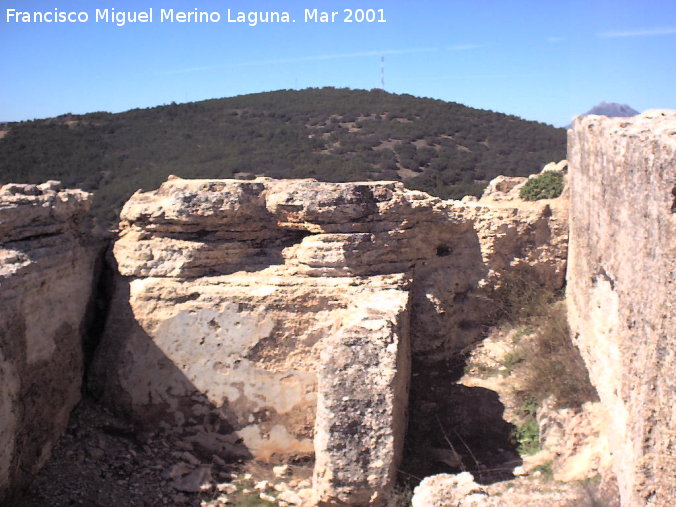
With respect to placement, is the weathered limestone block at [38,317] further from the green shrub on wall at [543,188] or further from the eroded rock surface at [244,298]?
the green shrub on wall at [543,188]

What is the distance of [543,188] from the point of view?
837 centimetres

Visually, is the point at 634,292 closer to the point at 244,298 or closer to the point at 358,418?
the point at 358,418

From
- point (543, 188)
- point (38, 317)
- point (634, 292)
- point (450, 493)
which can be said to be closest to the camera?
point (634, 292)

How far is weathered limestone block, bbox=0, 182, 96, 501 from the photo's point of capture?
5344 mm

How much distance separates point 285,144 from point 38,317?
22582mm

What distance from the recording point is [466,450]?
6270 mm

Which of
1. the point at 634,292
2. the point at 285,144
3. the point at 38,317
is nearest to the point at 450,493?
the point at 634,292

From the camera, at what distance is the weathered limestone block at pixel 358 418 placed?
5.14 metres

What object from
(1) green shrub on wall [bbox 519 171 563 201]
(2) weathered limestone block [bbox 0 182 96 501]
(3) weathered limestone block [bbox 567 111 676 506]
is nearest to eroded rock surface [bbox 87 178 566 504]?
(2) weathered limestone block [bbox 0 182 96 501]

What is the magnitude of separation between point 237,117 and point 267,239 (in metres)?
27.2

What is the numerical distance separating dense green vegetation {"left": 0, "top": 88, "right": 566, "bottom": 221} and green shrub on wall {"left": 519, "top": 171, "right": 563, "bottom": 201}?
10903 mm

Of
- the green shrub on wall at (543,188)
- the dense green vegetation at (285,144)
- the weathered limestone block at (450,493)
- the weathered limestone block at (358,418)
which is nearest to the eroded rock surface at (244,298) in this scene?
the weathered limestone block at (358,418)

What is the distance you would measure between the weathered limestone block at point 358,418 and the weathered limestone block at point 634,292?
1.62 metres

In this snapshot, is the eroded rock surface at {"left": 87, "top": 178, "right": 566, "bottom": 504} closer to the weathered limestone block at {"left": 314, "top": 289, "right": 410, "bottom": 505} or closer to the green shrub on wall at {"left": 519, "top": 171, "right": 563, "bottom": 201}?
the weathered limestone block at {"left": 314, "top": 289, "right": 410, "bottom": 505}
